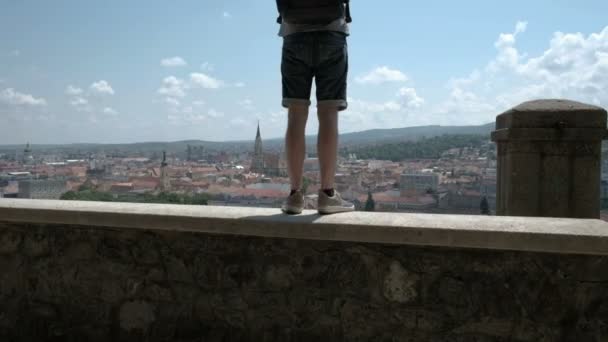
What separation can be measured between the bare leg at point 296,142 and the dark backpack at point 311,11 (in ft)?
1.54

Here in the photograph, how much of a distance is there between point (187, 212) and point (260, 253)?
1.47ft

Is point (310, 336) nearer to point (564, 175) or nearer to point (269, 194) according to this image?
point (564, 175)

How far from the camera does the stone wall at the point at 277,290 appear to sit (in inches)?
89.7

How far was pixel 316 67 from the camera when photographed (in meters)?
2.88

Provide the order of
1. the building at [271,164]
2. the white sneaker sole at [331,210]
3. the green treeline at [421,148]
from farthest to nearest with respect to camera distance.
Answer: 1. the green treeline at [421,148]
2. the building at [271,164]
3. the white sneaker sole at [331,210]

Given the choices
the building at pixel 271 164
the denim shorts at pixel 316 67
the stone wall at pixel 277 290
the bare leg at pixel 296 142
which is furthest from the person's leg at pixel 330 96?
the building at pixel 271 164

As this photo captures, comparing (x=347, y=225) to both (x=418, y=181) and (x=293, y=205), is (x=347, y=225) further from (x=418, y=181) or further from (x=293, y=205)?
(x=418, y=181)

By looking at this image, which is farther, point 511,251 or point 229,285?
point 229,285

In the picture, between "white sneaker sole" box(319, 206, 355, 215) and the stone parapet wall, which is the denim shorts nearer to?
"white sneaker sole" box(319, 206, 355, 215)

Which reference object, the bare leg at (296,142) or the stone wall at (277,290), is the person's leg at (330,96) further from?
the stone wall at (277,290)

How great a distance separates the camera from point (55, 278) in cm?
299

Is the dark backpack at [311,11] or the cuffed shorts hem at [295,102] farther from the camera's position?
the cuffed shorts hem at [295,102]

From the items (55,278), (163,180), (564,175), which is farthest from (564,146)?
(163,180)

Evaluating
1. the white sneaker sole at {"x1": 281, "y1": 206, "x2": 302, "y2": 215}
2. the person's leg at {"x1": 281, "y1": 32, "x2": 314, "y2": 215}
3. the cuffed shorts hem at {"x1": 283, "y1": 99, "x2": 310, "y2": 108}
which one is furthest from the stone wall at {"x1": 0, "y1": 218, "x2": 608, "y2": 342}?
the cuffed shorts hem at {"x1": 283, "y1": 99, "x2": 310, "y2": 108}
